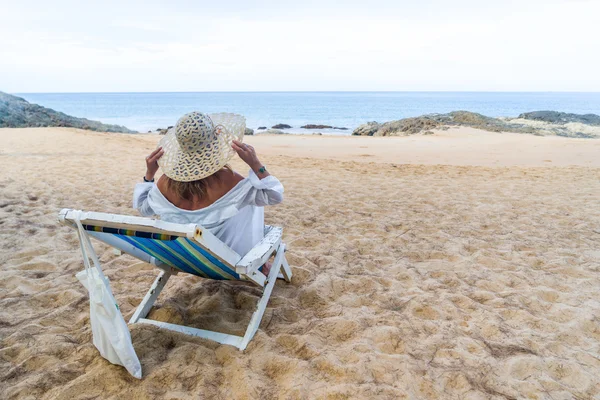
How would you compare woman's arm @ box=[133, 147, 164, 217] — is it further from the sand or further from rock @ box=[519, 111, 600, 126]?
rock @ box=[519, 111, 600, 126]

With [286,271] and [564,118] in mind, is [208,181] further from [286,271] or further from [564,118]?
[564,118]

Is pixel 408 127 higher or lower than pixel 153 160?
lower

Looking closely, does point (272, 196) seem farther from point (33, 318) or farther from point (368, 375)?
point (33, 318)

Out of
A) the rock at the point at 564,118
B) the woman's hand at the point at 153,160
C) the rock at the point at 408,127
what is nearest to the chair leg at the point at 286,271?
the woman's hand at the point at 153,160

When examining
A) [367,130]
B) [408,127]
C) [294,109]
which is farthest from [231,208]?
[294,109]

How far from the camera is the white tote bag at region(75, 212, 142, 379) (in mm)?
2135

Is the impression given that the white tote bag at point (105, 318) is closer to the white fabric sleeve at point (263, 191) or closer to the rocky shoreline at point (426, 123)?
the white fabric sleeve at point (263, 191)

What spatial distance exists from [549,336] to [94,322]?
266 centimetres

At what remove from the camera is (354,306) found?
120 inches

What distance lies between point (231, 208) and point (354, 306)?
1.17 metres

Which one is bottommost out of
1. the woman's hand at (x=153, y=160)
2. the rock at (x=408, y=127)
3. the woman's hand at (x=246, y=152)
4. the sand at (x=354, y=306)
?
the sand at (x=354, y=306)

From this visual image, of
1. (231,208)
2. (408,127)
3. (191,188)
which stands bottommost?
(408,127)

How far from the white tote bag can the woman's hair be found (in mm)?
562

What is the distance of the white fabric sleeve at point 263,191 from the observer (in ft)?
8.30
